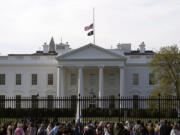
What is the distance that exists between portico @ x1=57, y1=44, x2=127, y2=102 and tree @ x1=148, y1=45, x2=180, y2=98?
35.5 ft

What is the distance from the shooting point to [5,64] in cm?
6116

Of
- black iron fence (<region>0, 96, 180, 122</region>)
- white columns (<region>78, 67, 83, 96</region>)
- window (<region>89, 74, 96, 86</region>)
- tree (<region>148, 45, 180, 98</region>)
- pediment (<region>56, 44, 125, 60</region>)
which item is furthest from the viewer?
window (<region>89, 74, 96, 86</region>)

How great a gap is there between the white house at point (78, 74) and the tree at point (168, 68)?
10979mm

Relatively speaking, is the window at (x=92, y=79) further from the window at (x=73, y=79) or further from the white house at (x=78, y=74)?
the window at (x=73, y=79)

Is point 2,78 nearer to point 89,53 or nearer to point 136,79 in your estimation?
point 89,53

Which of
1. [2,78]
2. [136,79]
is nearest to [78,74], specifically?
[136,79]

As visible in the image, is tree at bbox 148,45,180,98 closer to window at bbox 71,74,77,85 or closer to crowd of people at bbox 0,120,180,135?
window at bbox 71,74,77,85

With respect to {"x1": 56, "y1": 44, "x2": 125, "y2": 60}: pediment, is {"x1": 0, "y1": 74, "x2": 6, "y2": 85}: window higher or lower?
lower

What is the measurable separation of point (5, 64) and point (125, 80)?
17.2 meters

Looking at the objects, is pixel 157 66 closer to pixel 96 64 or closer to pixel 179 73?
pixel 179 73

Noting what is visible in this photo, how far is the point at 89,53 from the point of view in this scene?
5847 centimetres

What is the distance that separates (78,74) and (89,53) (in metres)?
3.34

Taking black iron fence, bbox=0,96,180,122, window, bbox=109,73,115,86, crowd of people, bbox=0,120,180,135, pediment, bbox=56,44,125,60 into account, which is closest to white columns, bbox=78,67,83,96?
pediment, bbox=56,44,125,60

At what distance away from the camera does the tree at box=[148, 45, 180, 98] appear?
152 ft
